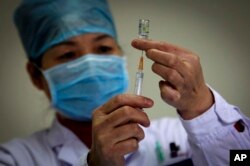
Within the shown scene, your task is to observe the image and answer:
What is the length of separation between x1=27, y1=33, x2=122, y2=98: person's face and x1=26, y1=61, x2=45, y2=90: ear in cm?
5

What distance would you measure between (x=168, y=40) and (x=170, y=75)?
455mm

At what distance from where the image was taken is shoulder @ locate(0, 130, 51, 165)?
0.97 m

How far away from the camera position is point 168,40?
3.41 feet

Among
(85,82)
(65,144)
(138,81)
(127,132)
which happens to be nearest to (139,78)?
(138,81)

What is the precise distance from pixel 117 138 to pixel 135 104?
8 centimetres

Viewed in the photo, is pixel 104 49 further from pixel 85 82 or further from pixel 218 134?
pixel 218 134

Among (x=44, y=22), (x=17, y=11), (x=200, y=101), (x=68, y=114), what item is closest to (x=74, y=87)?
(x=68, y=114)

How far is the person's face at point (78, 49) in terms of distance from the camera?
39.4 inches

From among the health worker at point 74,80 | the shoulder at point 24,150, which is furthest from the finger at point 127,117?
the shoulder at point 24,150

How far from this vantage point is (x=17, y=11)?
42.7 inches

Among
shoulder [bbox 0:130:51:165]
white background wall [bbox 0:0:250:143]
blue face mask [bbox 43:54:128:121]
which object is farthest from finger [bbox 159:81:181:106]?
shoulder [bbox 0:130:51:165]

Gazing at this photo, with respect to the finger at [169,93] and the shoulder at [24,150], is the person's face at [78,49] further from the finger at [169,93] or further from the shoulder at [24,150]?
the finger at [169,93]

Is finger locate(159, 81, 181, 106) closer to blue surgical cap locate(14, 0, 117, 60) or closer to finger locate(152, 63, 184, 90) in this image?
finger locate(152, 63, 184, 90)

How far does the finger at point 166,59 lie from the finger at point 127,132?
0.46 ft
